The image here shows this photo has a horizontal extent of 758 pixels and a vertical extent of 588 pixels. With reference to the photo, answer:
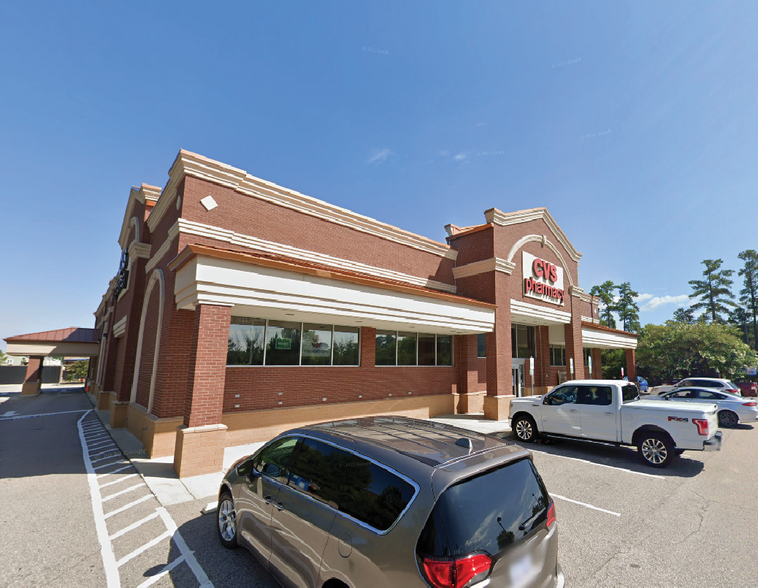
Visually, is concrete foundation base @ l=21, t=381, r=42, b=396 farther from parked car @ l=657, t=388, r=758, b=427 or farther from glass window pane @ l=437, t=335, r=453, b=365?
parked car @ l=657, t=388, r=758, b=427

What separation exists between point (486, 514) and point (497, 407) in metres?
13.2

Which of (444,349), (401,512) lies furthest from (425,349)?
(401,512)

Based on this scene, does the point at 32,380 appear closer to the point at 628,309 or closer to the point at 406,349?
the point at 406,349

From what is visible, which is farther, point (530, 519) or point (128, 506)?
point (128, 506)

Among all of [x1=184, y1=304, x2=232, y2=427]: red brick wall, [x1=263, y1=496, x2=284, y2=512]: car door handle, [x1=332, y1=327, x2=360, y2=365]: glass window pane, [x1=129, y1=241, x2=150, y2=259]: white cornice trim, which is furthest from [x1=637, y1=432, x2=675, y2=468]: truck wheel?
[x1=129, y1=241, x2=150, y2=259]: white cornice trim

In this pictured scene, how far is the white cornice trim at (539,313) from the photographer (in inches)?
683

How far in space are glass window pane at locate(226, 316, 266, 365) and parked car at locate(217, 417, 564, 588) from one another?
7305 mm

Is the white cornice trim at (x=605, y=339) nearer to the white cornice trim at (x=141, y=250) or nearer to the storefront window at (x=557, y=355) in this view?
the storefront window at (x=557, y=355)

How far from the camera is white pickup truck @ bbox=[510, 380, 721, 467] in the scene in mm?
8281

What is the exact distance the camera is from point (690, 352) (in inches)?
1259

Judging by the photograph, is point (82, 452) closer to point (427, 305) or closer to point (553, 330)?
point (427, 305)

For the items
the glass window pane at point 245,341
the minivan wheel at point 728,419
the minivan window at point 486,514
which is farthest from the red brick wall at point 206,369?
the minivan wheel at point 728,419

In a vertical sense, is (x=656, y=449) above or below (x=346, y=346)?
below

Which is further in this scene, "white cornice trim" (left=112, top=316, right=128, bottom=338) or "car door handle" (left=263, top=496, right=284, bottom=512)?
"white cornice trim" (left=112, top=316, right=128, bottom=338)
